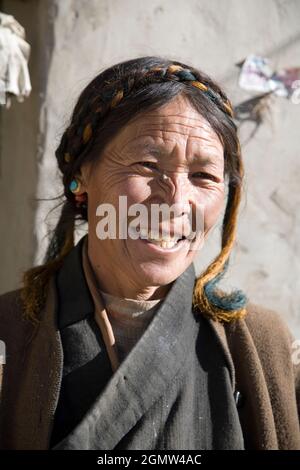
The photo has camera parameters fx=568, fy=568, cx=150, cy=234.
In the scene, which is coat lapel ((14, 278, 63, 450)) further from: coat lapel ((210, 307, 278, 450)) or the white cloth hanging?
the white cloth hanging

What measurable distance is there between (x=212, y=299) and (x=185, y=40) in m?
1.45

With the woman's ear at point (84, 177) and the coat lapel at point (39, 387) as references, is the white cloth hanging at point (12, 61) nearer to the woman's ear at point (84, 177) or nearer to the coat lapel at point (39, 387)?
the woman's ear at point (84, 177)

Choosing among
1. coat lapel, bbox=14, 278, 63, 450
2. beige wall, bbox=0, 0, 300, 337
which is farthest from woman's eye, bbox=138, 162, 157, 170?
beige wall, bbox=0, 0, 300, 337

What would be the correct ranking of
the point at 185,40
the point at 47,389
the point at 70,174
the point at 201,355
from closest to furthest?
1. the point at 47,389
2. the point at 201,355
3. the point at 70,174
4. the point at 185,40

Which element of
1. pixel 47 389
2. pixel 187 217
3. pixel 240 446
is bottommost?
pixel 240 446

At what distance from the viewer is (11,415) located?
4.81 feet

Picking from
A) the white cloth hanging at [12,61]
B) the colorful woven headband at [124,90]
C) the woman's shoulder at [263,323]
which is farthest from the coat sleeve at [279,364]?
the white cloth hanging at [12,61]

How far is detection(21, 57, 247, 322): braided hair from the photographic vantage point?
1.48 meters

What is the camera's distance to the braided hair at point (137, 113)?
1476 mm

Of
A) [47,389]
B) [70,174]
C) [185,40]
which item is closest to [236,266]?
[185,40]

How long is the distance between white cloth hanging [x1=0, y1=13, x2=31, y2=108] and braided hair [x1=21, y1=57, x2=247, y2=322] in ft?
2.74

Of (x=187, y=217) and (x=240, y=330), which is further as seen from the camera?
(x=240, y=330)

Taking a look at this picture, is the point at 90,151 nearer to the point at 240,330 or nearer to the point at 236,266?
the point at 240,330

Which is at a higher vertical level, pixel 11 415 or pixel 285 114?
pixel 285 114
